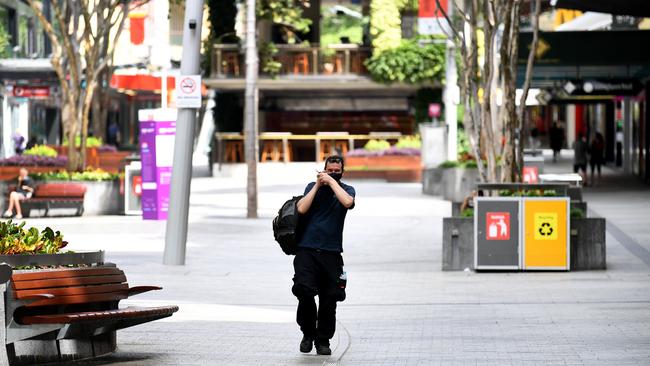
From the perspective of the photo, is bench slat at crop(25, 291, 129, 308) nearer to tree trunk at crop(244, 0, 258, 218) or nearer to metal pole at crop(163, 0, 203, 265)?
metal pole at crop(163, 0, 203, 265)

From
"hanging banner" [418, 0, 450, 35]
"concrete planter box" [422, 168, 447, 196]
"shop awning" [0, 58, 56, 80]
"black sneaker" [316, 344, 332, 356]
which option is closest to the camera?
"black sneaker" [316, 344, 332, 356]

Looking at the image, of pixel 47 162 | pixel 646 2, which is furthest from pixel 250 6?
pixel 47 162

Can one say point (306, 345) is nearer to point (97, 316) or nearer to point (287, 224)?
point (287, 224)

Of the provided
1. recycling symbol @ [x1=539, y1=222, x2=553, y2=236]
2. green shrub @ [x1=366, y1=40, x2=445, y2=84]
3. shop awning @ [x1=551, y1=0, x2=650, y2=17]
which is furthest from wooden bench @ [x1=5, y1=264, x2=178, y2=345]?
green shrub @ [x1=366, y1=40, x2=445, y2=84]

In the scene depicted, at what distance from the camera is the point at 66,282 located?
11.2 meters

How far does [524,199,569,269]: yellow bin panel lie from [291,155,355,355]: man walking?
332 inches

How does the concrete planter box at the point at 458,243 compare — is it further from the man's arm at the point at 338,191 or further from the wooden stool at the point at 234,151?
the wooden stool at the point at 234,151

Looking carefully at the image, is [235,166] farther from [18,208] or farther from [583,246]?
[583,246]

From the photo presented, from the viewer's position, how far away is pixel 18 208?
32312 millimetres

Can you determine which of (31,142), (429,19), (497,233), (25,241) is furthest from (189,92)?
(31,142)

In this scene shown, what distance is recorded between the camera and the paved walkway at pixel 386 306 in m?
12.3

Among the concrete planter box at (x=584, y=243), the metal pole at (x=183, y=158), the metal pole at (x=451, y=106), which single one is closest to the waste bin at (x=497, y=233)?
the concrete planter box at (x=584, y=243)

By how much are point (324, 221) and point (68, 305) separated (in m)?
2.05

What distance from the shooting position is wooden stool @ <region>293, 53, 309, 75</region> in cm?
6272
